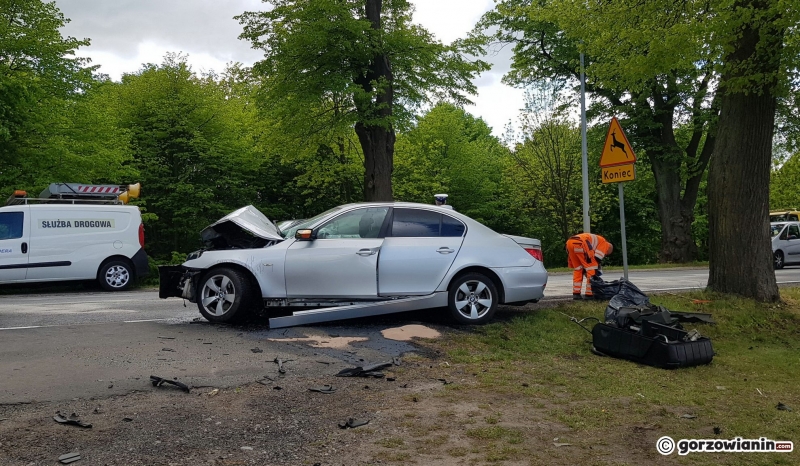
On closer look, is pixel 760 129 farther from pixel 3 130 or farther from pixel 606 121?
pixel 3 130

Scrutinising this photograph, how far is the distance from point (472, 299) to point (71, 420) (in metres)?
4.97

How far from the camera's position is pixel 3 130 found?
16141mm

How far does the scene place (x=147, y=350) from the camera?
619 centimetres

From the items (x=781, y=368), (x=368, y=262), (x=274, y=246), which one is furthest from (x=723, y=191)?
(x=274, y=246)

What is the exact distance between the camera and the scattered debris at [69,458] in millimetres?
3443

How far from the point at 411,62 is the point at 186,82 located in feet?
42.6

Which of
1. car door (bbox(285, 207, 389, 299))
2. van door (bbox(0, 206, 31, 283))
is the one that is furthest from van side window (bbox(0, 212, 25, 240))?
car door (bbox(285, 207, 389, 299))

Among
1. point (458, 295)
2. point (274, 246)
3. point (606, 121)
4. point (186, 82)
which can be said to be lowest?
point (458, 295)

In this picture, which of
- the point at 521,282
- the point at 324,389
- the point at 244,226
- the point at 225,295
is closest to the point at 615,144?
the point at 521,282

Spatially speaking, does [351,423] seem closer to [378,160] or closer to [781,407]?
[781,407]

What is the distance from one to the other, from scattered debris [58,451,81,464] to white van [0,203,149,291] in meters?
12.0

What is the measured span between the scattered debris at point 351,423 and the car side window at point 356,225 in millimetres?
3592

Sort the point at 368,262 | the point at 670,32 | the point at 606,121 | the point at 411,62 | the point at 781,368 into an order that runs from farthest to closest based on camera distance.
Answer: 1. the point at 606,121
2. the point at 411,62
3. the point at 670,32
4. the point at 368,262
5. the point at 781,368

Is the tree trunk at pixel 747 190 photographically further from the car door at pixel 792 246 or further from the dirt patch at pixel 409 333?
the car door at pixel 792 246
